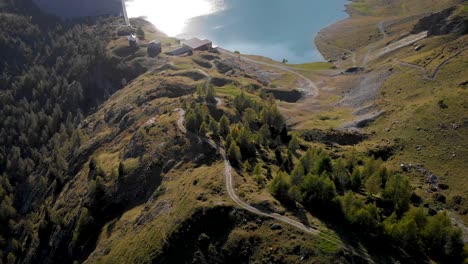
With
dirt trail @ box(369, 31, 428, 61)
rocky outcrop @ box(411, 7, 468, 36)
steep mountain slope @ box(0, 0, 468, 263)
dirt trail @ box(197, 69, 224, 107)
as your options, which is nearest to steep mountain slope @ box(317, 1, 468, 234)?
rocky outcrop @ box(411, 7, 468, 36)

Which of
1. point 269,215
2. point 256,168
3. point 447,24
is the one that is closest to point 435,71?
point 447,24

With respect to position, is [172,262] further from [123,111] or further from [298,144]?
[123,111]

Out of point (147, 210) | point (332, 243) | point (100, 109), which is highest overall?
point (332, 243)

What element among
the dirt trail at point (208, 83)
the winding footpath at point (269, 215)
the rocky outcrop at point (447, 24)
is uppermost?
the rocky outcrop at point (447, 24)

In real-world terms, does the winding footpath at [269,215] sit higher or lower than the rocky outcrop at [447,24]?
lower

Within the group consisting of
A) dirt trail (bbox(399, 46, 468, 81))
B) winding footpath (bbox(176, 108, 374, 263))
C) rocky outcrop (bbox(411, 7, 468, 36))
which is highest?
rocky outcrop (bbox(411, 7, 468, 36))

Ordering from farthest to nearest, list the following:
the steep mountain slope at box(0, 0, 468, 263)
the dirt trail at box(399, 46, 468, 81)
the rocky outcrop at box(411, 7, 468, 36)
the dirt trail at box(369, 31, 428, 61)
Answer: the dirt trail at box(369, 31, 428, 61), the rocky outcrop at box(411, 7, 468, 36), the dirt trail at box(399, 46, 468, 81), the steep mountain slope at box(0, 0, 468, 263)

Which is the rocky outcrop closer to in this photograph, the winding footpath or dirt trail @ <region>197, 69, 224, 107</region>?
dirt trail @ <region>197, 69, 224, 107</region>

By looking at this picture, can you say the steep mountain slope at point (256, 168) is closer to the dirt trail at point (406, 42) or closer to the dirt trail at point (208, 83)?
the dirt trail at point (208, 83)

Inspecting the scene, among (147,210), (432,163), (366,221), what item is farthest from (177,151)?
(432,163)

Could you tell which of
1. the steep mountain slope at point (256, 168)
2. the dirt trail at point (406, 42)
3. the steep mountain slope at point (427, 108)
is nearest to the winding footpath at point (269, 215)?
the steep mountain slope at point (256, 168)

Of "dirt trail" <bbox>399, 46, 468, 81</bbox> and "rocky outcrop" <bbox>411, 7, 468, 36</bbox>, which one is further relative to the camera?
"rocky outcrop" <bbox>411, 7, 468, 36</bbox>
